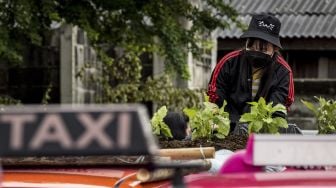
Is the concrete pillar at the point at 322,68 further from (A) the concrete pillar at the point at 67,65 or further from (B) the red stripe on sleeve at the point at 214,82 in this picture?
(B) the red stripe on sleeve at the point at 214,82

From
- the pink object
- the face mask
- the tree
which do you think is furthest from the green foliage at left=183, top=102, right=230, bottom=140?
the tree

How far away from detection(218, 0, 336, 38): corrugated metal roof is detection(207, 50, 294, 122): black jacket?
864 centimetres

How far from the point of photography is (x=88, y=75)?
1355 centimetres

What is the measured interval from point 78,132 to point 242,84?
12.2 feet

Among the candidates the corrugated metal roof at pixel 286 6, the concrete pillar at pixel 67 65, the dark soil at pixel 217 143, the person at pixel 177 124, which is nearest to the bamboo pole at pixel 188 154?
the dark soil at pixel 217 143

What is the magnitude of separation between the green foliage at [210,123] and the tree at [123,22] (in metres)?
4.31

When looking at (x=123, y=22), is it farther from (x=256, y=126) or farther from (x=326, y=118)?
(x=256, y=126)

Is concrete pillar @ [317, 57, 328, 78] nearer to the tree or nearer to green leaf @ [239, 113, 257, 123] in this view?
the tree

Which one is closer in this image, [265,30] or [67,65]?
[265,30]

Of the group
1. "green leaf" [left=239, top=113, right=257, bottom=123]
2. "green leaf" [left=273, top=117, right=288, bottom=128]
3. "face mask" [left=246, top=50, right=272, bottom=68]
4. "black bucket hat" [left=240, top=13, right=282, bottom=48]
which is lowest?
"green leaf" [left=273, top=117, right=288, bottom=128]

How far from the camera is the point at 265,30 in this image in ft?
19.4

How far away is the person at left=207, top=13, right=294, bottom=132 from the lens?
583 centimetres

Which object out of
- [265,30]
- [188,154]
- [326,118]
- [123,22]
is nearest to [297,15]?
[123,22]

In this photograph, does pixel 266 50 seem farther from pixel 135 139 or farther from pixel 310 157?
pixel 135 139
